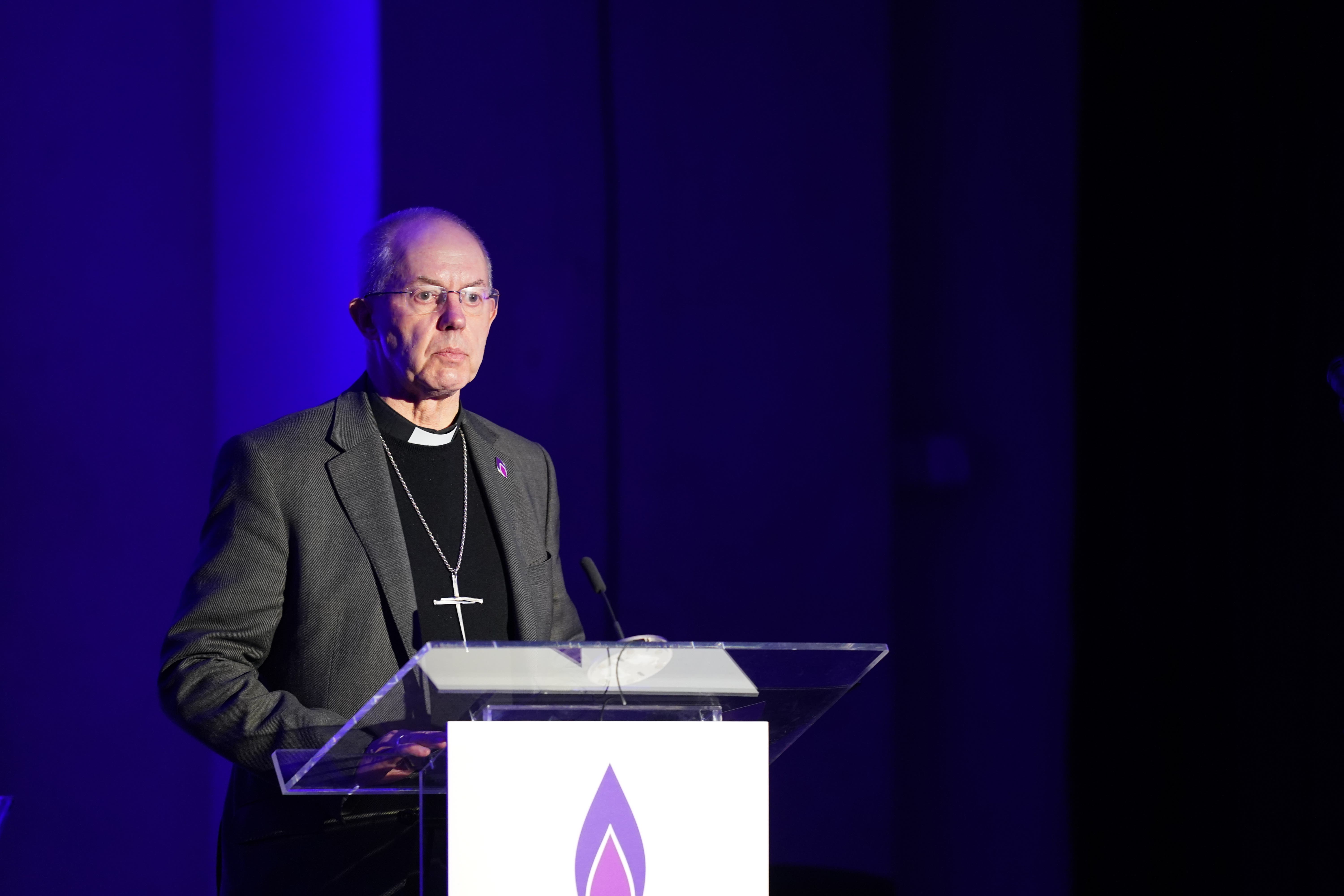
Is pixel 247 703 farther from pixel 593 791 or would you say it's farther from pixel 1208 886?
pixel 1208 886

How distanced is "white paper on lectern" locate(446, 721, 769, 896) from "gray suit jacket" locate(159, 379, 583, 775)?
0.52 m

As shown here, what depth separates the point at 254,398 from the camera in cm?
309

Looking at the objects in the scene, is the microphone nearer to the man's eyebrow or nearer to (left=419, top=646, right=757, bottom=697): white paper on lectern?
(left=419, top=646, right=757, bottom=697): white paper on lectern

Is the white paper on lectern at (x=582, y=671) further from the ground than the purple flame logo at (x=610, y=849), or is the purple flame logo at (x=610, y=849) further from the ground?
the white paper on lectern at (x=582, y=671)

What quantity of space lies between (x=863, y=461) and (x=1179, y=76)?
128 centimetres

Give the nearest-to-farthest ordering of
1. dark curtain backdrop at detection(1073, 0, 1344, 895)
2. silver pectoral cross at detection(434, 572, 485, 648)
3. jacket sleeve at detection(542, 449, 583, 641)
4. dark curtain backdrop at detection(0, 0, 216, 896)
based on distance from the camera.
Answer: silver pectoral cross at detection(434, 572, 485, 648), jacket sleeve at detection(542, 449, 583, 641), dark curtain backdrop at detection(1073, 0, 1344, 895), dark curtain backdrop at detection(0, 0, 216, 896)

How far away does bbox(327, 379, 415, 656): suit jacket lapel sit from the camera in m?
1.97

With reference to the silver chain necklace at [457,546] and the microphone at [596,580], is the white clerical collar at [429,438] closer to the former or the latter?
the silver chain necklace at [457,546]

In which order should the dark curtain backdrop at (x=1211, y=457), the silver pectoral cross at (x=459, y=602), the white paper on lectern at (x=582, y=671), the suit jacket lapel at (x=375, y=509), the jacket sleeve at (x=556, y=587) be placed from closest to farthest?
the white paper on lectern at (x=582, y=671) < the suit jacket lapel at (x=375, y=509) < the silver pectoral cross at (x=459, y=602) < the jacket sleeve at (x=556, y=587) < the dark curtain backdrop at (x=1211, y=457)

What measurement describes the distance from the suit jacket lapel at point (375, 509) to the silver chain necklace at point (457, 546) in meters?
0.05

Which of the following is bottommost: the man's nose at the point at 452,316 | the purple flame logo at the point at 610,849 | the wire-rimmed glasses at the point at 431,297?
the purple flame logo at the point at 610,849

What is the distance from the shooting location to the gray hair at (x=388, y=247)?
2182 mm

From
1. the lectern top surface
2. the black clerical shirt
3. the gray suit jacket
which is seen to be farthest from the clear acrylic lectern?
the black clerical shirt

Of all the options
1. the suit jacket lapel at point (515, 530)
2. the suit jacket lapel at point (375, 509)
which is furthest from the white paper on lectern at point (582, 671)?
the suit jacket lapel at point (515, 530)
